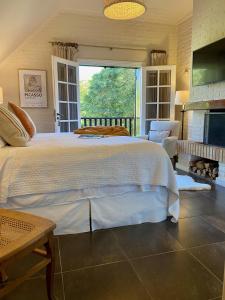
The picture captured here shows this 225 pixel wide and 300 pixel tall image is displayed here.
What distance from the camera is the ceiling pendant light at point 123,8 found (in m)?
2.49

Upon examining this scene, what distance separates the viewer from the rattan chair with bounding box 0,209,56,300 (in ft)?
3.12

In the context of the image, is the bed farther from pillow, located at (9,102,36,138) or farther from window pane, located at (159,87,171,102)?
window pane, located at (159,87,171,102)

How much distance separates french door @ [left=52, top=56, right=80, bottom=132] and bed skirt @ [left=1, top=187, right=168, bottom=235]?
281cm

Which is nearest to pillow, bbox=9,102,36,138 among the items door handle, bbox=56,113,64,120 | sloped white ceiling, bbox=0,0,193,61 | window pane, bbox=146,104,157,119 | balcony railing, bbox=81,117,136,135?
sloped white ceiling, bbox=0,0,193,61

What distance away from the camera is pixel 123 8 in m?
2.63

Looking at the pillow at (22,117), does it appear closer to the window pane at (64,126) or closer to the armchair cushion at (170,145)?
the window pane at (64,126)

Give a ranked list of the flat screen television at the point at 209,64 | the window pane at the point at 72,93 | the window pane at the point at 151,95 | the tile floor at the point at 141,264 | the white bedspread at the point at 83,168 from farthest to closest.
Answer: the window pane at the point at 151,95, the window pane at the point at 72,93, the flat screen television at the point at 209,64, the white bedspread at the point at 83,168, the tile floor at the point at 141,264

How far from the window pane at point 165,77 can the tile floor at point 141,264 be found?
3667mm

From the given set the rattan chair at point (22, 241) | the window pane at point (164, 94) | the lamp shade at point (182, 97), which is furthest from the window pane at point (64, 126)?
the rattan chair at point (22, 241)

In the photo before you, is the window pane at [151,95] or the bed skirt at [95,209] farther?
the window pane at [151,95]

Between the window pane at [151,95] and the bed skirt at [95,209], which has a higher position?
the window pane at [151,95]

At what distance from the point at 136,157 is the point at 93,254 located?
2.66 feet

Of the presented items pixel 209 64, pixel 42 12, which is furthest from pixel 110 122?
pixel 209 64

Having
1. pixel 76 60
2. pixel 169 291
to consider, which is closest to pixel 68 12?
pixel 76 60
